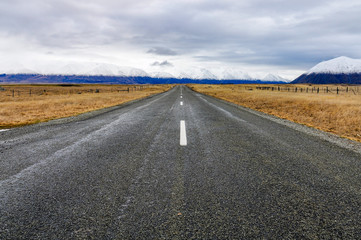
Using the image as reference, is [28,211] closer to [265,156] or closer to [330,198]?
[330,198]

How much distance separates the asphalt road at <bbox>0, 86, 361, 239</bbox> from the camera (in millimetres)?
2172

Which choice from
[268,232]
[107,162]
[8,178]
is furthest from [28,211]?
[268,232]

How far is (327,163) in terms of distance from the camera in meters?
4.21

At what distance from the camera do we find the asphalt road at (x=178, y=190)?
2.17 metres

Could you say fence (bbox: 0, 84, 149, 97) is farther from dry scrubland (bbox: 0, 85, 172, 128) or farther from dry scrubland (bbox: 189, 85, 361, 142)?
dry scrubland (bbox: 189, 85, 361, 142)

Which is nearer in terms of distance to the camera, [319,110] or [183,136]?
[183,136]

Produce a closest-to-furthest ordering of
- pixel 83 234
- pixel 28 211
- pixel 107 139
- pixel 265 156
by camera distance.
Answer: pixel 83 234 < pixel 28 211 < pixel 265 156 < pixel 107 139

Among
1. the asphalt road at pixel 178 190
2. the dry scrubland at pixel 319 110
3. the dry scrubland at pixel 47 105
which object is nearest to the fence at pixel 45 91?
the dry scrubland at pixel 47 105

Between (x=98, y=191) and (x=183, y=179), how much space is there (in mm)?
1242

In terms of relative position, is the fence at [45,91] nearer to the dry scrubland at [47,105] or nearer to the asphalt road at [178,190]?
the dry scrubland at [47,105]

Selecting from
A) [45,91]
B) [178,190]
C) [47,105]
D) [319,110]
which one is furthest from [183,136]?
[45,91]

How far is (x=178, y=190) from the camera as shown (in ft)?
9.77

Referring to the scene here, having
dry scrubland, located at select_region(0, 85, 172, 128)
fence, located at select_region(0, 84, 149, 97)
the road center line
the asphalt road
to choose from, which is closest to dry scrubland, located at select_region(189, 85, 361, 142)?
the asphalt road

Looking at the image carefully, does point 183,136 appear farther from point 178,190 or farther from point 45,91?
point 45,91
